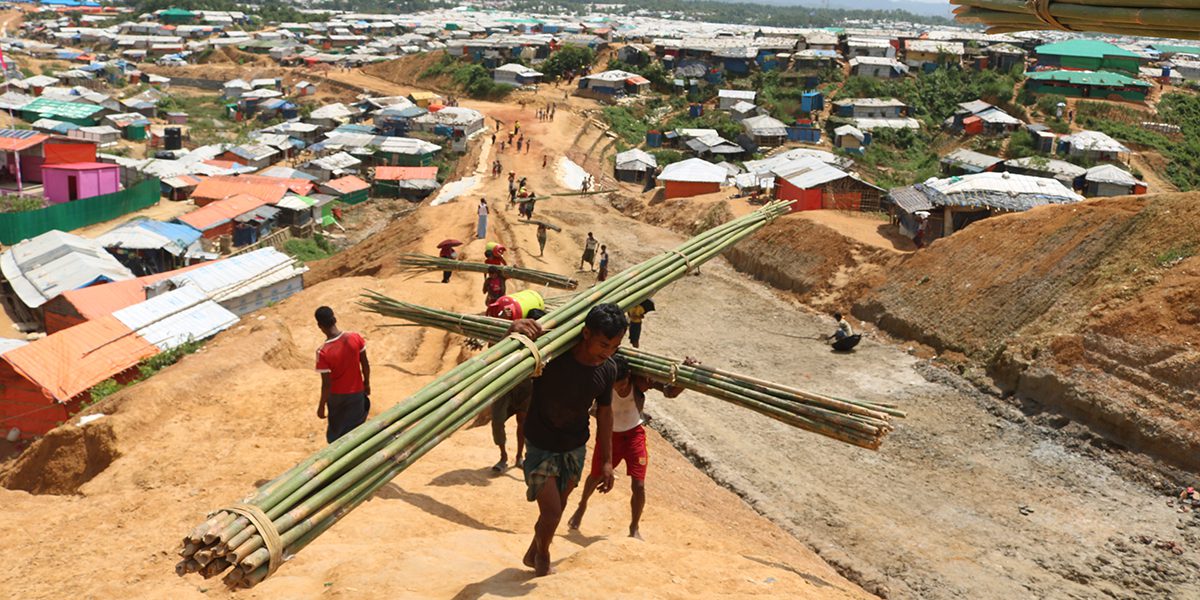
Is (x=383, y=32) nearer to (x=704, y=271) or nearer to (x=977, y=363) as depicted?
(x=704, y=271)

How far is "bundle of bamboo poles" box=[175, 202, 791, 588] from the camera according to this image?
3.53m

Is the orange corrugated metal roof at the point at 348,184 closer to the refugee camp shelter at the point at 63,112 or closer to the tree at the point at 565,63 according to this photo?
the refugee camp shelter at the point at 63,112

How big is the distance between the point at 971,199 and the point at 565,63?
5294cm

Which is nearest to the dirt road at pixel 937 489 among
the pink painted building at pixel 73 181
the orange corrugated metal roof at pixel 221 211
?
the orange corrugated metal roof at pixel 221 211

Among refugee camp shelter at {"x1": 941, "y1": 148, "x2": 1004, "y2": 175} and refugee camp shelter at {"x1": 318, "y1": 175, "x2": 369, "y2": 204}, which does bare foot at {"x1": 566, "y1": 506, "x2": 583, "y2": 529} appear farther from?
refugee camp shelter at {"x1": 941, "y1": 148, "x2": 1004, "y2": 175}

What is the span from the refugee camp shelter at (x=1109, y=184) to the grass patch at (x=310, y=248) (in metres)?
32.4

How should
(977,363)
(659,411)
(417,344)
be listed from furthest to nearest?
(977,363) → (417,344) → (659,411)

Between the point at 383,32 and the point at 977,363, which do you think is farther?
the point at 383,32

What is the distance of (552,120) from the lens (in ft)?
179

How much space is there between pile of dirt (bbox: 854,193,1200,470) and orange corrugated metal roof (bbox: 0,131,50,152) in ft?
123

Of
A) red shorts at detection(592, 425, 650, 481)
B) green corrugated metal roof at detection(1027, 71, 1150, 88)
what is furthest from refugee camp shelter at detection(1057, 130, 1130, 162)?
red shorts at detection(592, 425, 650, 481)

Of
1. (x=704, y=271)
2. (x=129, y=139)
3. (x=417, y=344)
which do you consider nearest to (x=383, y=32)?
(x=129, y=139)

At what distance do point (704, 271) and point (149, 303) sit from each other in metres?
15.0

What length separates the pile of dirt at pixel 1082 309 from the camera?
44.2 ft
